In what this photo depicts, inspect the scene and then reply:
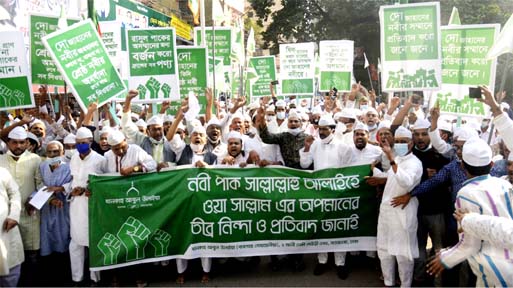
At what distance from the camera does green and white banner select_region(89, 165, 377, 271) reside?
5.25 metres

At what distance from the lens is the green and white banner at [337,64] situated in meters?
11.4

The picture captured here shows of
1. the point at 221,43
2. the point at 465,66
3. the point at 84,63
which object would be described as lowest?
the point at 465,66

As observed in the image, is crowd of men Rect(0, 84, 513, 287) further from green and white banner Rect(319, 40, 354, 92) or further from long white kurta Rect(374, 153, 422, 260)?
green and white banner Rect(319, 40, 354, 92)

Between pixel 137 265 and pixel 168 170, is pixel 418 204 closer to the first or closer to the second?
pixel 168 170

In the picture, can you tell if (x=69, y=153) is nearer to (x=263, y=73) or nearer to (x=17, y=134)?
(x=17, y=134)

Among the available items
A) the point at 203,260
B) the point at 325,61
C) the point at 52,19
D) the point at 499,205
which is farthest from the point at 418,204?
the point at 325,61

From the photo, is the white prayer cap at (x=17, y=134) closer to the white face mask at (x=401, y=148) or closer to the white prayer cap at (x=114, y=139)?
the white prayer cap at (x=114, y=139)

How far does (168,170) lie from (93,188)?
2.63ft

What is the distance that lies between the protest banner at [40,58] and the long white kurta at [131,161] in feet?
9.21

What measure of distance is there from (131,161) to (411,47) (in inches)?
161

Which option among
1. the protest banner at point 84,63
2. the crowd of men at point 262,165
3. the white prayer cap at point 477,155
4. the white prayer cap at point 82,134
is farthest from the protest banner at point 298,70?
the white prayer cap at point 477,155

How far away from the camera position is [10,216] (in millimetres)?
4473

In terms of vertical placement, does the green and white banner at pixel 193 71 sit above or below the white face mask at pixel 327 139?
above

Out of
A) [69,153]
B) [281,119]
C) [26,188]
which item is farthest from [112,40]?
[26,188]
